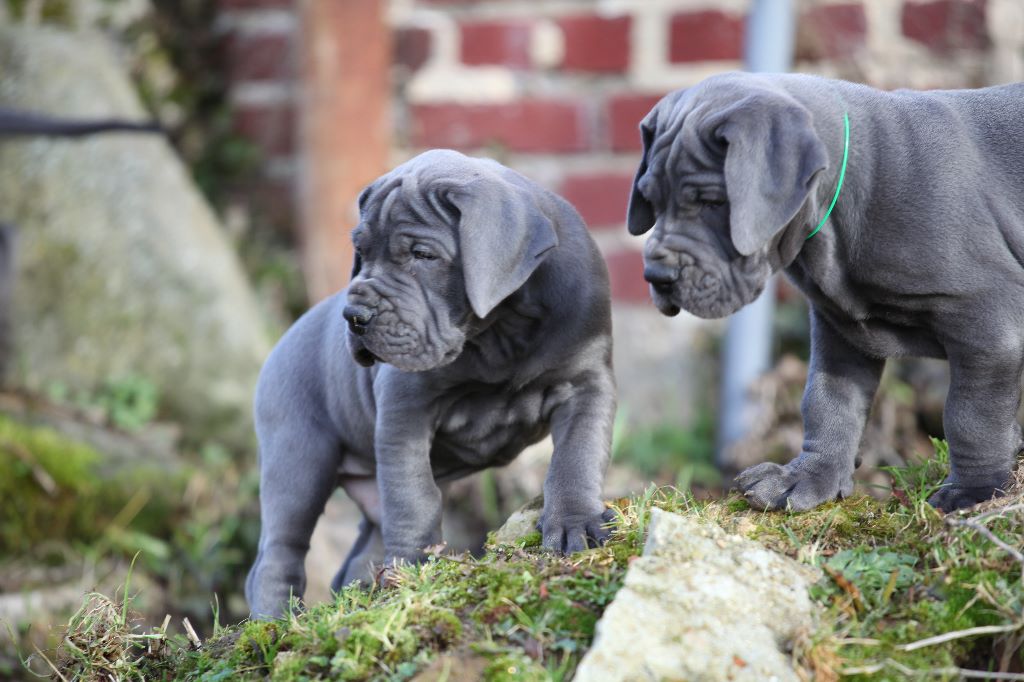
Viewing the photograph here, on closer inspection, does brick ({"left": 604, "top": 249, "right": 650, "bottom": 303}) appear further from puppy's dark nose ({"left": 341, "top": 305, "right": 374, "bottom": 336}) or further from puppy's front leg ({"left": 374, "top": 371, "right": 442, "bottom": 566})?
puppy's dark nose ({"left": 341, "top": 305, "right": 374, "bottom": 336})

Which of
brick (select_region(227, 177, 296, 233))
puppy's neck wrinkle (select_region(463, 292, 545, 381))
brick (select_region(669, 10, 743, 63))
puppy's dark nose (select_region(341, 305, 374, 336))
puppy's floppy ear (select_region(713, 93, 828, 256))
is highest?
puppy's floppy ear (select_region(713, 93, 828, 256))

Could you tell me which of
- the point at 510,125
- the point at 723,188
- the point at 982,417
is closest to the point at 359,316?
the point at 723,188

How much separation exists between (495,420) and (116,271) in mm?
4232

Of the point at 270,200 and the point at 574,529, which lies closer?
the point at 574,529

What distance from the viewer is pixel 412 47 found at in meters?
8.47

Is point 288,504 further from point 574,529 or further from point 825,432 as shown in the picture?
point 825,432

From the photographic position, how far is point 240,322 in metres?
7.58

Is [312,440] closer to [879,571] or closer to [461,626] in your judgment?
[461,626]

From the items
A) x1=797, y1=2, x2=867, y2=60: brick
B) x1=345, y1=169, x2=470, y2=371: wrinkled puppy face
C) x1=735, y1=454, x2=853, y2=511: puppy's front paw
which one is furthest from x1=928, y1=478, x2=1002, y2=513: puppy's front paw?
x1=797, y1=2, x2=867, y2=60: brick

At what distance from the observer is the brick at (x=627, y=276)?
8031 millimetres

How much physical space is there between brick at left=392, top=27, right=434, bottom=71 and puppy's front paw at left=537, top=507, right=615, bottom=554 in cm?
530

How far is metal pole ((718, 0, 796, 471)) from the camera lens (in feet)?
23.2

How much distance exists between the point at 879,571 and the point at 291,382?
91.0 inches

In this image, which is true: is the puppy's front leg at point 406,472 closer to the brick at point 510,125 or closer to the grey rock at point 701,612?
the grey rock at point 701,612
